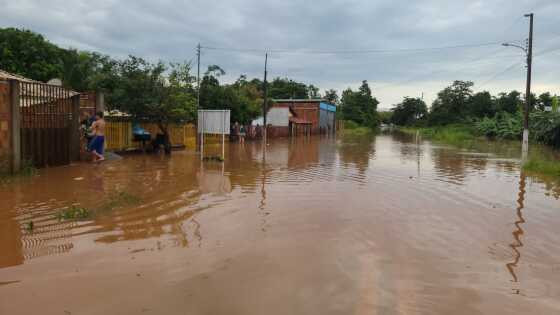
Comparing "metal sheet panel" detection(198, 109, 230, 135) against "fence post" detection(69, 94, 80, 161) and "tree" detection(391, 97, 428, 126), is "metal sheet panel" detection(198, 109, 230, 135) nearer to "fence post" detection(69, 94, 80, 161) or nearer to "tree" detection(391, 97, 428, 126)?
"fence post" detection(69, 94, 80, 161)

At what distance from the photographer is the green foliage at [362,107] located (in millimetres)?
88688

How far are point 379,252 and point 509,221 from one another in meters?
3.46

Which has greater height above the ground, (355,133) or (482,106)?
(482,106)

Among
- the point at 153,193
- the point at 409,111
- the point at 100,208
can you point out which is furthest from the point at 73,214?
the point at 409,111

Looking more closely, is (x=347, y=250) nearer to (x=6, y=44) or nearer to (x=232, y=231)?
(x=232, y=231)

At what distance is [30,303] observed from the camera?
4051 mm

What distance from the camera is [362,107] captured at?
295 ft

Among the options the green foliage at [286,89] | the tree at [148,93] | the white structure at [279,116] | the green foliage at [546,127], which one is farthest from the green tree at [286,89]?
the tree at [148,93]

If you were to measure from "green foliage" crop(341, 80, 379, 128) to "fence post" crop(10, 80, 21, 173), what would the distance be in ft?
264

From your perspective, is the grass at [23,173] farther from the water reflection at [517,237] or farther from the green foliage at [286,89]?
the green foliage at [286,89]

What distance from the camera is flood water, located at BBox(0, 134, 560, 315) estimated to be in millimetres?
4281

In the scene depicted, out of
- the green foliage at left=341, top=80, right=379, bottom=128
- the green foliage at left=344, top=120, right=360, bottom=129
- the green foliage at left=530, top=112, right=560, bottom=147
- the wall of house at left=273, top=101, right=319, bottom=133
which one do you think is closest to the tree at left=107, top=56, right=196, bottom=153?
the green foliage at left=530, top=112, right=560, bottom=147

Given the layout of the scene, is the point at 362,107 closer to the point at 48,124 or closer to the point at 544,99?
the point at 544,99

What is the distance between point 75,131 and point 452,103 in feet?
258
